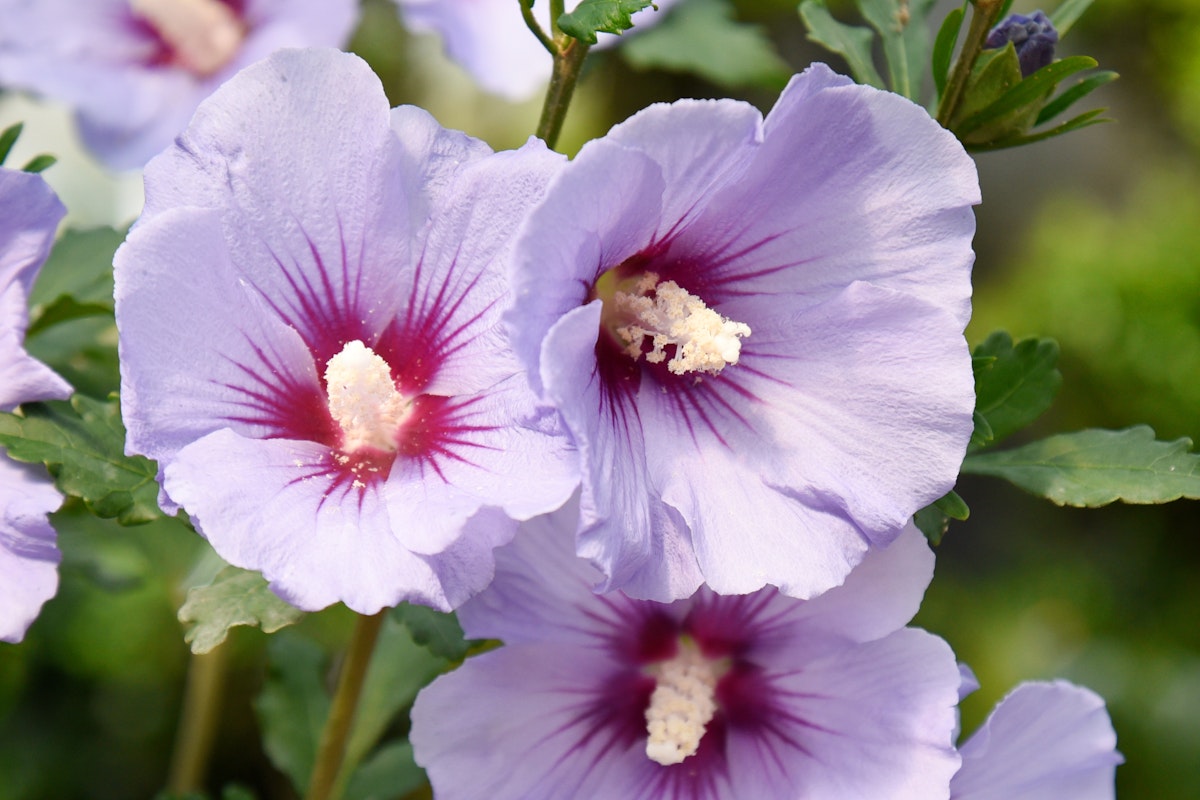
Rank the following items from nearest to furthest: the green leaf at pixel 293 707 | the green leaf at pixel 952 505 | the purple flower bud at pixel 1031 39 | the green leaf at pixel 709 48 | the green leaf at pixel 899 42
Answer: the green leaf at pixel 952 505 < the purple flower bud at pixel 1031 39 < the green leaf at pixel 899 42 < the green leaf at pixel 293 707 < the green leaf at pixel 709 48

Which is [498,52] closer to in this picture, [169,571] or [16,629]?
[169,571]

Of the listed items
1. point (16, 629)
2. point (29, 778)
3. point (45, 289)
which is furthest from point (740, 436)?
point (29, 778)

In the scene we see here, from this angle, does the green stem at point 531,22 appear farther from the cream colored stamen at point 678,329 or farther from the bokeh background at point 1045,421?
the bokeh background at point 1045,421

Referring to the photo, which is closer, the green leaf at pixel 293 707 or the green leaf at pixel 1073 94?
the green leaf at pixel 1073 94

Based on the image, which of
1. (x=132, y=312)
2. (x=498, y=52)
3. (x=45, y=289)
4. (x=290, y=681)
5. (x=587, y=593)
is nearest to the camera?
(x=132, y=312)

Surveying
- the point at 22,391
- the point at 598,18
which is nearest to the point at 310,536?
the point at 22,391

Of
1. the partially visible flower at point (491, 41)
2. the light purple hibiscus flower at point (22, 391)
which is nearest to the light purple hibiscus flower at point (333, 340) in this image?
the light purple hibiscus flower at point (22, 391)

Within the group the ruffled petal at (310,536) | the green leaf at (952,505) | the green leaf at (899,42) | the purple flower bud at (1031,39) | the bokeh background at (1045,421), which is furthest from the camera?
the bokeh background at (1045,421)
